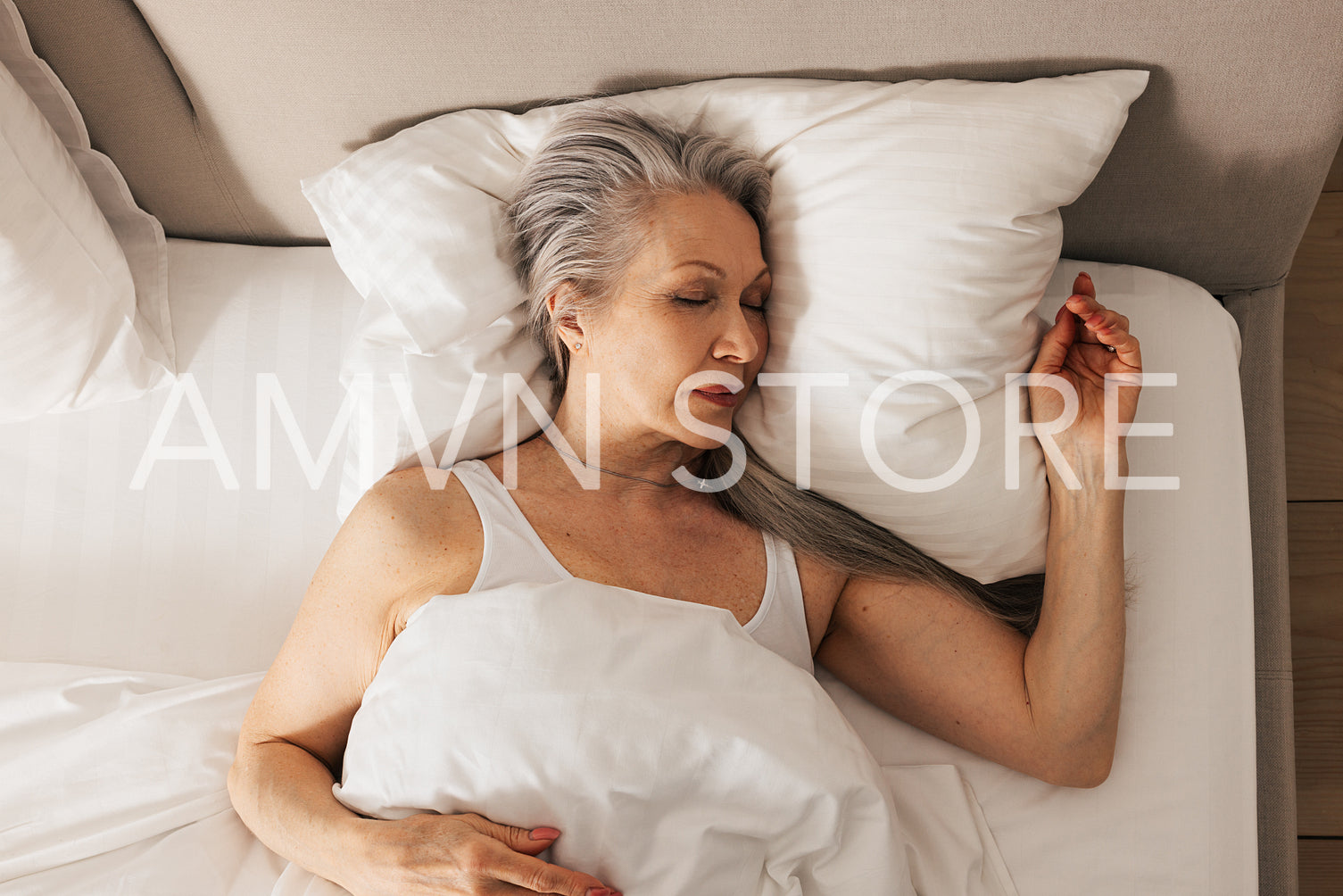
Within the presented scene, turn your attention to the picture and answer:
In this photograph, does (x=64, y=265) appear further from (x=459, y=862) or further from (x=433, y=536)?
(x=459, y=862)

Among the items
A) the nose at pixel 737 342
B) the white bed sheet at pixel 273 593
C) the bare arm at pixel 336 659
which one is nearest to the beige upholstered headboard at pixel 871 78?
the white bed sheet at pixel 273 593

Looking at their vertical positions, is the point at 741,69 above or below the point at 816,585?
above

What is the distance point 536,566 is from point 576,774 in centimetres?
28

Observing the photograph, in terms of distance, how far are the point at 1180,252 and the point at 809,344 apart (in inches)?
24.2

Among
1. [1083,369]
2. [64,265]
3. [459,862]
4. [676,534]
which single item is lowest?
[459,862]

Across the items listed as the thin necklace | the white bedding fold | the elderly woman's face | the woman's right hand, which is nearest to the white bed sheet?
the white bedding fold

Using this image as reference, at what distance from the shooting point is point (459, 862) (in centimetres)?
94

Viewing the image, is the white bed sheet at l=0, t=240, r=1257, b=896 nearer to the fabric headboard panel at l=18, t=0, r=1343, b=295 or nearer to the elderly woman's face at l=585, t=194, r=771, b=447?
the fabric headboard panel at l=18, t=0, r=1343, b=295

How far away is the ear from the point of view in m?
1.19

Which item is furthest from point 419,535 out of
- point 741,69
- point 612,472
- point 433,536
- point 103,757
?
point 741,69

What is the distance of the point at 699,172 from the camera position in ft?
3.79

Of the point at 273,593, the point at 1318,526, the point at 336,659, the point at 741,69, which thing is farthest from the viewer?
the point at 1318,526

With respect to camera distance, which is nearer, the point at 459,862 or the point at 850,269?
the point at 459,862

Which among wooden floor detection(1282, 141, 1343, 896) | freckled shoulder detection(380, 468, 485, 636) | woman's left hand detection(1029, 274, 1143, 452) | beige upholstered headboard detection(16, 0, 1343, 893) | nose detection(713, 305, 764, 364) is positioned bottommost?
wooden floor detection(1282, 141, 1343, 896)
